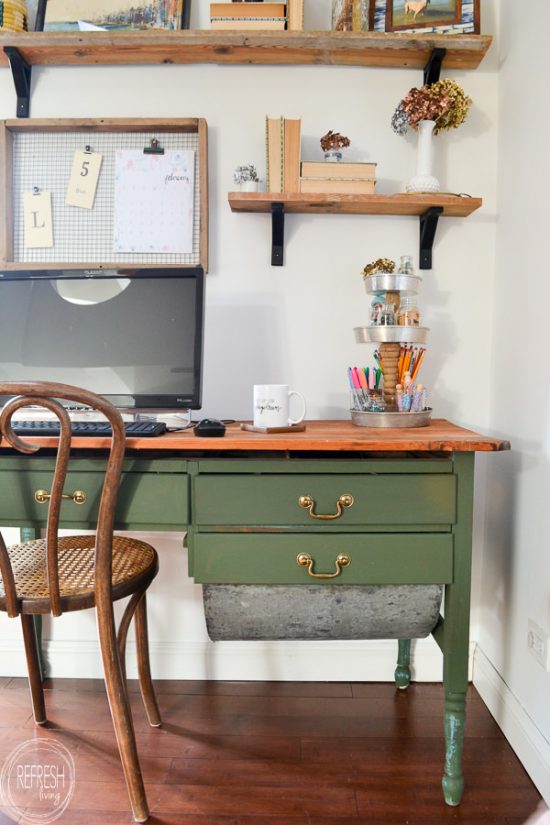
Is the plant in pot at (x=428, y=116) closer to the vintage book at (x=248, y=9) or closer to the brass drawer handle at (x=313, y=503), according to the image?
the vintage book at (x=248, y=9)

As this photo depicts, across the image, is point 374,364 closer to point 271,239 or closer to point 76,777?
point 271,239

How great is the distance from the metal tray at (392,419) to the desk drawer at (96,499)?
1.60 feet

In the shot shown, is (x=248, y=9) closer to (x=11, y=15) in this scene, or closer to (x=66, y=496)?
(x=11, y=15)

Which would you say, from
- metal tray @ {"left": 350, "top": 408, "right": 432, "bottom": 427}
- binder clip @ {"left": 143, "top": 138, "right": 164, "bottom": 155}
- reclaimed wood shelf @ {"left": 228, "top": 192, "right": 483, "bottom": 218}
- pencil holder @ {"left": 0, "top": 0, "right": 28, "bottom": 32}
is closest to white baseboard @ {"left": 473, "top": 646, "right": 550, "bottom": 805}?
metal tray @ {"left": 350, "top": 408, "right": 432, "bottom": 427}

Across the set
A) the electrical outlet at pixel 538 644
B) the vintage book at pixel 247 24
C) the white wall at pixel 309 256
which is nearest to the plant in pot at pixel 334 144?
the white wall at pixel 309 256

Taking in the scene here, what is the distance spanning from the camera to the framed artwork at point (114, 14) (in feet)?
5.46

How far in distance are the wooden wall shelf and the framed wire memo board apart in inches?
7.4

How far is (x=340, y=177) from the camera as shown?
1584 millimetres

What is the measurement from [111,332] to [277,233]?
0.56 m

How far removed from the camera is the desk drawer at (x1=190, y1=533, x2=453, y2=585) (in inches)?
48.8

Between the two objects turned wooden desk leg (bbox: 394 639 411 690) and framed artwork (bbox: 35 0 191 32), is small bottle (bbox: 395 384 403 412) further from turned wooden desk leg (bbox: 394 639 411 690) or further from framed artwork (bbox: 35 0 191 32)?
framed artwork (bbox: 35 0 191 32)

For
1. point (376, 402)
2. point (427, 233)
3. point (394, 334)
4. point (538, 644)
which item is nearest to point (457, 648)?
point (538, 644)

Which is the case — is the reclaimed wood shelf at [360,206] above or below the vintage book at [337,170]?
below

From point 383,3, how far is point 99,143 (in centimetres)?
90
